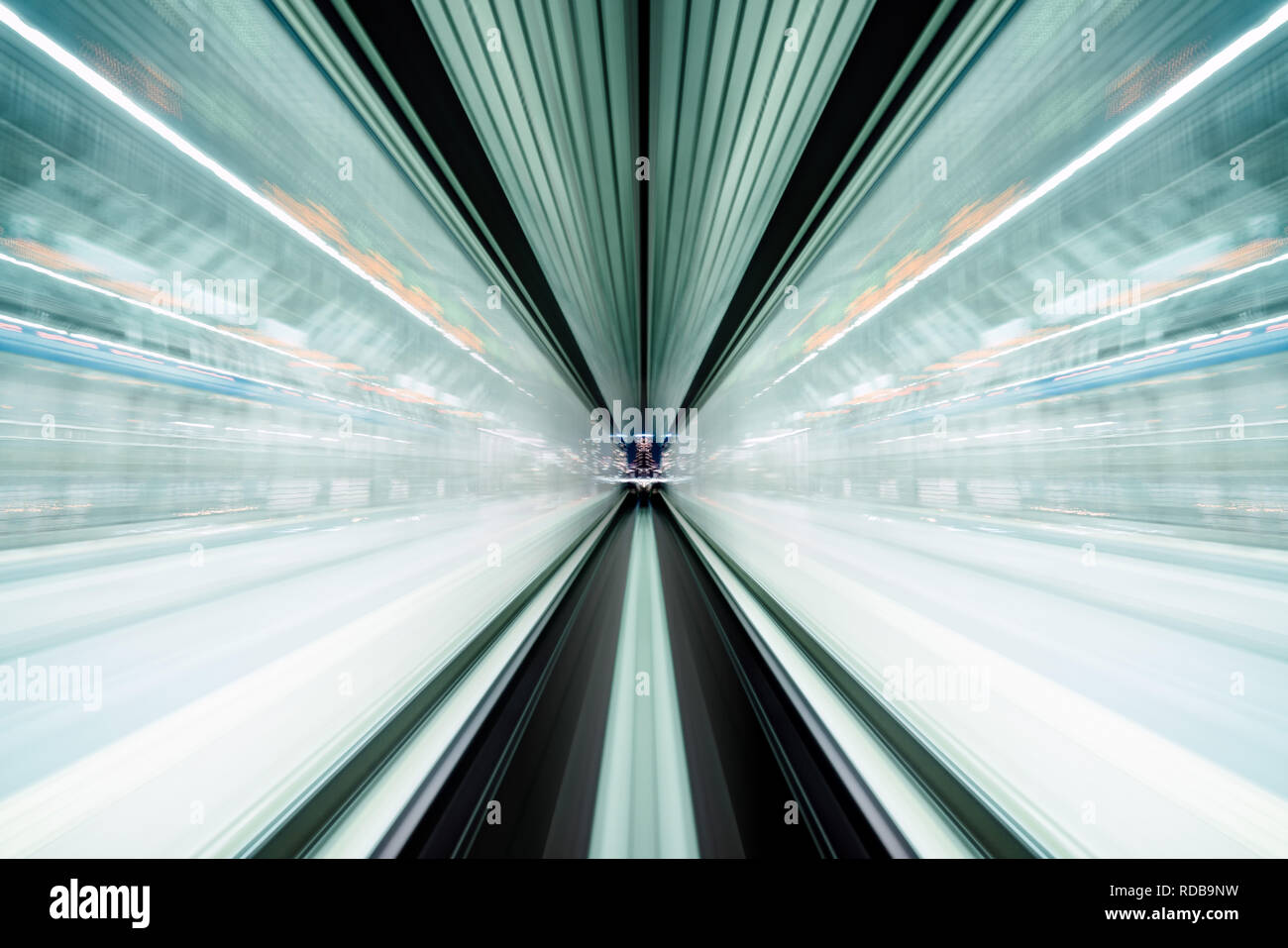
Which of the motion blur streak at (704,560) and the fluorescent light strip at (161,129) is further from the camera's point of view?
the fluorescent light strip at (161,129)

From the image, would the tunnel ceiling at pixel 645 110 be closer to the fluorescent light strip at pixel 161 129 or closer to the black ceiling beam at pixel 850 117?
the black ceiling beam at pixel 850 117

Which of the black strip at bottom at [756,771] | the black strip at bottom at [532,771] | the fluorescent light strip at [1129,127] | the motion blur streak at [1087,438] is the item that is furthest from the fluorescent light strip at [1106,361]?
the black strip at bottom at [532,771]

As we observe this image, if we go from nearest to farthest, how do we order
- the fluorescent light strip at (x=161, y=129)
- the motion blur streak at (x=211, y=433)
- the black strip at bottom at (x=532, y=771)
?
the black strip at bottom at (x=532, y=771) → the motion blur streak at (x=211, y=433) → the fluorescent light strip at (x=161, y=129)

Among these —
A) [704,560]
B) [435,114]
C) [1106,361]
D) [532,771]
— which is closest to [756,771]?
[532,771]

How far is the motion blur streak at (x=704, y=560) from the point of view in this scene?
851mm

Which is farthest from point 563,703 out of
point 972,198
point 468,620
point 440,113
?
point 972,198

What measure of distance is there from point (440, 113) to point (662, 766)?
89.9 inches

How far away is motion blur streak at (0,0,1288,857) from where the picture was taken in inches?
33.5

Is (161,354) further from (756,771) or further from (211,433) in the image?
(756,771)

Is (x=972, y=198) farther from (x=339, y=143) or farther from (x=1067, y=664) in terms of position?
(x=339, y=143)

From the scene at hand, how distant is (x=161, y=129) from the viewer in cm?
145

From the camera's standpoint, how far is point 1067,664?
111 cm

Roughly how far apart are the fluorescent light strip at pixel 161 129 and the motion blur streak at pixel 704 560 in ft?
0.05

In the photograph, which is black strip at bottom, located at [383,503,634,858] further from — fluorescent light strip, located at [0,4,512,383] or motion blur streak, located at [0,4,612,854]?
fluorescent light strip, located at [0,4,512,383]
